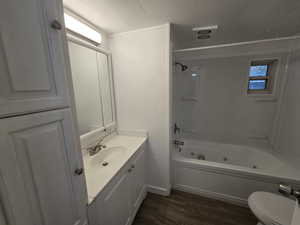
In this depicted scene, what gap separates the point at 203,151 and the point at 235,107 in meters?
1.06

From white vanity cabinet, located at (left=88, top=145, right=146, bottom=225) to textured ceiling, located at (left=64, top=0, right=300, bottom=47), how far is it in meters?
1.49

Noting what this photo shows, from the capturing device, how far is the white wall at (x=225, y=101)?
2182 mm

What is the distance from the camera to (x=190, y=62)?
2.54 m

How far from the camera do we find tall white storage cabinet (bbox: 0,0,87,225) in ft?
1.35

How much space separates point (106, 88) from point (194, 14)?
52.2 inches

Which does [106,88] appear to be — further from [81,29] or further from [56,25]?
[56,25]

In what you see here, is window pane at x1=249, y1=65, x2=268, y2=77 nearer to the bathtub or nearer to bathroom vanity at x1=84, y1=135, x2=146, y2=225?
the bathtub

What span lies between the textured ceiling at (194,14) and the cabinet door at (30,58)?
A: 2.53 ft

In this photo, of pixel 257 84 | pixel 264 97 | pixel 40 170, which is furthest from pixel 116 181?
pixel 257 84

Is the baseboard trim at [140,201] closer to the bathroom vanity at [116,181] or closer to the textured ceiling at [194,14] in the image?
the bathroom vanity at [116,181]

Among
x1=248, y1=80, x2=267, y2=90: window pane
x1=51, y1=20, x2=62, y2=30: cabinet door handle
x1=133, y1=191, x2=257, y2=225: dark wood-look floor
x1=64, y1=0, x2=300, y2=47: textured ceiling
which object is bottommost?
x1=133, y1=191, x2=257, y2=225: dark wood-look floor

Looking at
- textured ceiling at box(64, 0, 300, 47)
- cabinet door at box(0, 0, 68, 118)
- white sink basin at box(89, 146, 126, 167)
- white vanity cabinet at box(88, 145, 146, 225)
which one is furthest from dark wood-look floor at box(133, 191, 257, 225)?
textured ceiling at box(64, 0, 300, 47)

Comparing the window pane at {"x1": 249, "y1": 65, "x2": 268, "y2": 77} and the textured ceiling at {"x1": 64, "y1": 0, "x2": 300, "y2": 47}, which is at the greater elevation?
the textured ceiling at {"x1": 64, "y1": 0, "x2": 300, "y2": 47}

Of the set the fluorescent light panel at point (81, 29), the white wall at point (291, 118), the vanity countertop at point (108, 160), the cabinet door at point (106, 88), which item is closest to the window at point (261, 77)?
the white wall at point (291, 118)
